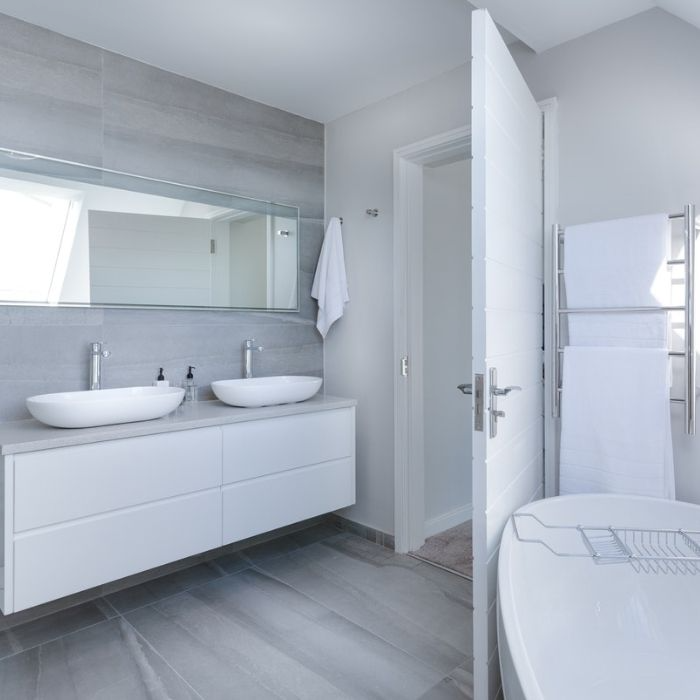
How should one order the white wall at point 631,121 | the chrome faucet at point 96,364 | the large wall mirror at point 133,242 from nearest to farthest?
the white wall at point 631,121
the large wall mirror at point 133,242
the chrome faucet at point 96,364

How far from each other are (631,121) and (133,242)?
7.32ft

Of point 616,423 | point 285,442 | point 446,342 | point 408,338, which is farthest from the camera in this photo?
point 446,342

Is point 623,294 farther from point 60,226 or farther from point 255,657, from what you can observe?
point 60,226

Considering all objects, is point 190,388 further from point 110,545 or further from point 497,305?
point 497,305

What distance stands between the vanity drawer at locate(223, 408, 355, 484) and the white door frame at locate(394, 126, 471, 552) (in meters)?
0.29

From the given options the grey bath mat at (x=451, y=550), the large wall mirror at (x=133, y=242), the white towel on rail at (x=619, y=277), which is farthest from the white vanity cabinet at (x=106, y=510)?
the white towel on rail at (x=619, y=277)

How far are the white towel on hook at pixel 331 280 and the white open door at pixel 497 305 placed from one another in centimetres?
132

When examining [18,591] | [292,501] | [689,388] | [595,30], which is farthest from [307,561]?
[595,30]

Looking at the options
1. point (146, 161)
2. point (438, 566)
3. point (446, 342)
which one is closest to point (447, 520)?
point (438, 566)

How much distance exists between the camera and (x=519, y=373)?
6.20 ft

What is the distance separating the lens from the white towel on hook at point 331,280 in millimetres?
3156

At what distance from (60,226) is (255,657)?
198cm

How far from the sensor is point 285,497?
2625 millimetres

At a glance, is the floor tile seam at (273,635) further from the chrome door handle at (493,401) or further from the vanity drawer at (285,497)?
the chrome door handle at (493,401)
